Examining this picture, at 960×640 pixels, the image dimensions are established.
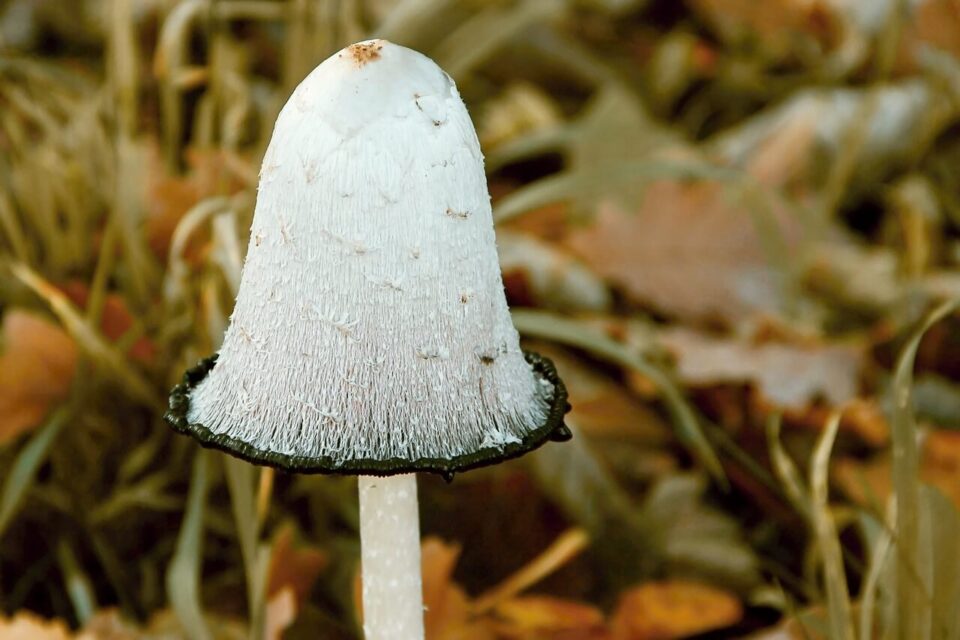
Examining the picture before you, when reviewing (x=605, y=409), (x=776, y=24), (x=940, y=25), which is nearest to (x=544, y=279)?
(x=605, y=409)

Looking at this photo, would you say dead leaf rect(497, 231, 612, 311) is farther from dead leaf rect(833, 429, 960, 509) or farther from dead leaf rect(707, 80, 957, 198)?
dead leaf rect(707, 80, 957, 198)

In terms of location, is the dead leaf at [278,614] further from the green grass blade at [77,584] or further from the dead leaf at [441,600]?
the green grass blade at [77,584]

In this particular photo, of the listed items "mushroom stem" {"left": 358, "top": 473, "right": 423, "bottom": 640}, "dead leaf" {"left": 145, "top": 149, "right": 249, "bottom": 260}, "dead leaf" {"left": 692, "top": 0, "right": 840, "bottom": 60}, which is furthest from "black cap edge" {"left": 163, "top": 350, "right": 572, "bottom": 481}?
"dead leaf" {"left": 692, "top": 0, "right": 840, "bottom": 60}

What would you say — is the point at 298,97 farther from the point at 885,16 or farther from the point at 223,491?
the point at 885,16

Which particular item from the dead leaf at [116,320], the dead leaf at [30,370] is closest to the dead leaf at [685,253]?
the dead leaf at [116,320]

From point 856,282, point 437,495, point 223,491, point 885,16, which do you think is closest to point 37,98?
point 223,491

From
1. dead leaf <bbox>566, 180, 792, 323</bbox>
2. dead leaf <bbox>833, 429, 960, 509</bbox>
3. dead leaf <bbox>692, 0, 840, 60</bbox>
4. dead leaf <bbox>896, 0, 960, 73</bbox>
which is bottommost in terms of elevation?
dead leaf <bbox>833, 429, 960, 509</bbox>
